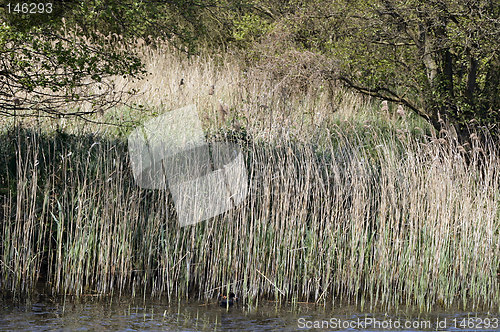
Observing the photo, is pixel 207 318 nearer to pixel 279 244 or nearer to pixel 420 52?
pixel 279 244

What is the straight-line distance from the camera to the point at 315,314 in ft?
17.7

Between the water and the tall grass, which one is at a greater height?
the tall grass

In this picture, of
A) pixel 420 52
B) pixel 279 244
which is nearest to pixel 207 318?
pixel 279 244

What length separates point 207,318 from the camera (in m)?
5.23

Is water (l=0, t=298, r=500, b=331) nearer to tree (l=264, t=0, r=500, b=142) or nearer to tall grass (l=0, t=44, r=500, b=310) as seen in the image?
tall grass (l=0, t=44, r=500, b=310)

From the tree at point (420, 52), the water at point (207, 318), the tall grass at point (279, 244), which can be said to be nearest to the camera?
the water at point (207, 318)

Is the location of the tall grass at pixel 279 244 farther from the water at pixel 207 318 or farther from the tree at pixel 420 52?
the tree at pixel 420 52

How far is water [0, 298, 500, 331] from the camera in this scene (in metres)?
4.97

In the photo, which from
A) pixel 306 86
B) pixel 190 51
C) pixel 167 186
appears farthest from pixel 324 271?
pixel 306 86

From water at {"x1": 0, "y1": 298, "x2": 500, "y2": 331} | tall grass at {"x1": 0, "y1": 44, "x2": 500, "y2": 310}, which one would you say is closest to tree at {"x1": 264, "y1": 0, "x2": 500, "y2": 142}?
tall grass at {"x1": 0, "y1": 44, "x2": 500, "y2": 310}

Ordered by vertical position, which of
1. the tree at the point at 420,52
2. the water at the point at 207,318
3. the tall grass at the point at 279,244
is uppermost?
the tree at the point at 420,52

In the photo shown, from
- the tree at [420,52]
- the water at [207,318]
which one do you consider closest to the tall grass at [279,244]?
the water at [207,318]

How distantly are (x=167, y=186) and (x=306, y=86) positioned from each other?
220 inches

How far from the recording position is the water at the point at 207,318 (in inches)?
196
